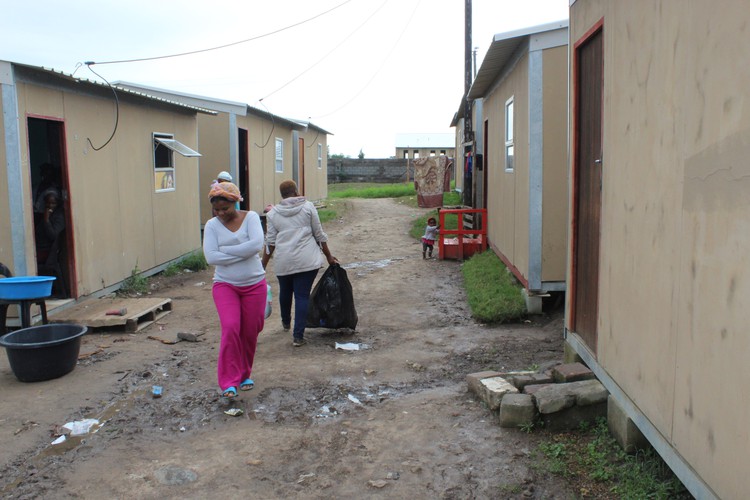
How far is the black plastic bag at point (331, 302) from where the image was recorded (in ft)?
23.3

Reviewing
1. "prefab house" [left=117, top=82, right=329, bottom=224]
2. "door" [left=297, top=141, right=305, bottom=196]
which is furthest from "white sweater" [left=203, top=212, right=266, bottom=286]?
"door" [left=297, top=141, right=305, bottom=196]

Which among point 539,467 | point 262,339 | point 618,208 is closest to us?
point 539,467

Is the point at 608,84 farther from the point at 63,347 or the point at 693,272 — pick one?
the point at 63,347

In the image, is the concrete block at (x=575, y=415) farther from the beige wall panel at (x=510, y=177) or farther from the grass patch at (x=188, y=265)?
the grass patch at (x=188, y=265)

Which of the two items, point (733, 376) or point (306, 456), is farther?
point (306, 456)

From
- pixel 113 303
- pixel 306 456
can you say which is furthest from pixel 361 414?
pixel 113 303

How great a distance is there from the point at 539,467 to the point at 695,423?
1.17 metres

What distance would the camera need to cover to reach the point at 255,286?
17.8 feet

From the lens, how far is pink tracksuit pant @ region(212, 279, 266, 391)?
5.23 meters

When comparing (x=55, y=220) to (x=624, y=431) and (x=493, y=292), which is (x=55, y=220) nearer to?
(x=493, y=292)

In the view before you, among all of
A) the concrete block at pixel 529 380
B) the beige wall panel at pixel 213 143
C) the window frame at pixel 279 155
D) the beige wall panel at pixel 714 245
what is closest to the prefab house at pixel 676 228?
the beige wall panel at pixel 714 245

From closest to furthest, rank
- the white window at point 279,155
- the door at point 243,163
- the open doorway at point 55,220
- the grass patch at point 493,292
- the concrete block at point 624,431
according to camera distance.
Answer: the concrete block at point 624,431, the grass patch at point 493,292, the open doorway at point 55,220, the door at point 243,163, the white window at point 279,155

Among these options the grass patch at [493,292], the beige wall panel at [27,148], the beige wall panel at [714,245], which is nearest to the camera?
the beige wall panel at [714,245]

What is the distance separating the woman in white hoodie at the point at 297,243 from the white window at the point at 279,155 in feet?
43.5
